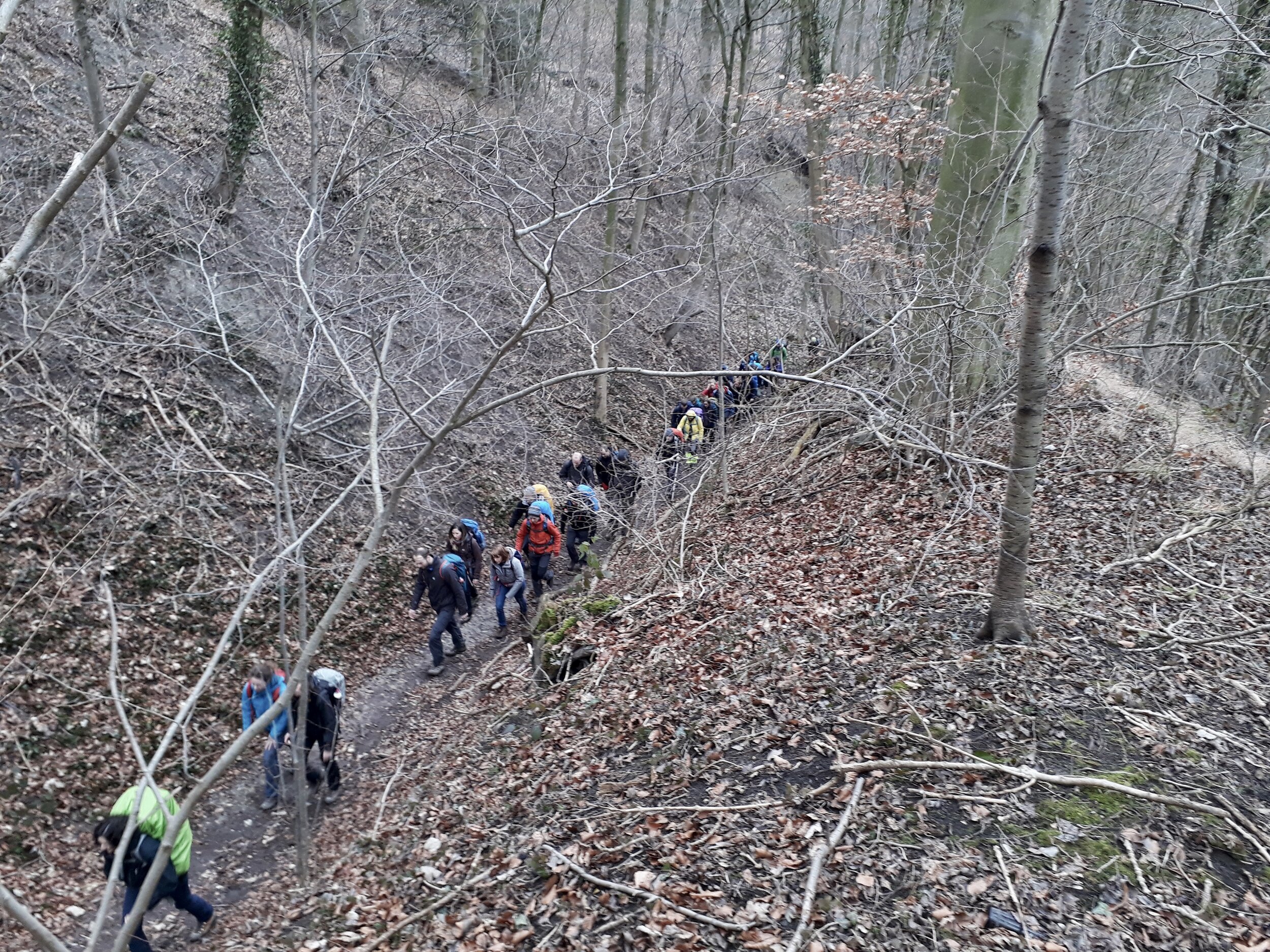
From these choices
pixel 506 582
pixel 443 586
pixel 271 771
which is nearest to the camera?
pixel 271 771

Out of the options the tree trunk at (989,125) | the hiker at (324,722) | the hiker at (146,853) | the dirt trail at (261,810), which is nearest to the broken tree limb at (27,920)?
the hiker at (146,853)

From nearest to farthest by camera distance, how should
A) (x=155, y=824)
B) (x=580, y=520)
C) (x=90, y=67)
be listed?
(x=155, y=824) < (x=90, y=67) < (x=580, y=520)

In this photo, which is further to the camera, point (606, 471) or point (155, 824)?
point (606, 471)

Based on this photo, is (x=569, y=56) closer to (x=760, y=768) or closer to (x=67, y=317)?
(x=67, y=317)

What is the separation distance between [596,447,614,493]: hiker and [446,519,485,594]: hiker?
7.96 ft

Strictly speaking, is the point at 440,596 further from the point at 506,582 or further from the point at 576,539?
the point at 576,539

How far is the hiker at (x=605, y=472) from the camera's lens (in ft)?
40.8

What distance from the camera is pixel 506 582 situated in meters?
10.4

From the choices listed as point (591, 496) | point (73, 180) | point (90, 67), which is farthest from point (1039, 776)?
point (90, 67)

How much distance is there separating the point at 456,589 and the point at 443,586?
16 cm

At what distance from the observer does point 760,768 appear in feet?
16.8

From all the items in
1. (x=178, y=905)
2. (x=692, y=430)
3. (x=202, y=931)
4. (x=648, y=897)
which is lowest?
(x=202, y=931)

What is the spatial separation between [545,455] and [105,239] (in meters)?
7.85

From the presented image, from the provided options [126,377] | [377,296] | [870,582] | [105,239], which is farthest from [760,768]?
[105,239]
